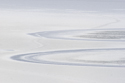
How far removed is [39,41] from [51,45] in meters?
1.17

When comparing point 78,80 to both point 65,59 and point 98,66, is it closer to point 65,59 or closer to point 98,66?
point 98,66

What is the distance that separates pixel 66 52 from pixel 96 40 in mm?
3453

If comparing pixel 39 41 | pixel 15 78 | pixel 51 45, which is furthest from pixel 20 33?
pixel 15 78

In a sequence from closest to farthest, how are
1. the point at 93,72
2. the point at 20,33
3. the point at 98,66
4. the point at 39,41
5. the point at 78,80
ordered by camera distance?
the point at 78,80 → the point at 93,72 → the point at 98,66 → the point at 39,41 → the point at 20,33

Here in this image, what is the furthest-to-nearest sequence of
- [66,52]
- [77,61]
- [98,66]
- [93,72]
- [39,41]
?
[39,41] → [66,52] → [77,61] → [98,66] → [93,72]

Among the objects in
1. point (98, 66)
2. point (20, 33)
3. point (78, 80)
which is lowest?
point (78, 80)

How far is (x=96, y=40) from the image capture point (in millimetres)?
16219

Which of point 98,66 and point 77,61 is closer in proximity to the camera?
point 98,66

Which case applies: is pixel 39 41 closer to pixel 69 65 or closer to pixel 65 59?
pixel 65 59

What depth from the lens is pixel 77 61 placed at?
11219mm

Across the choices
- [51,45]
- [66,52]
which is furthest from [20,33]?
[66,52]

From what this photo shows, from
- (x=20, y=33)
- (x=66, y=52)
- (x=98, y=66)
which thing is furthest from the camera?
(x=20, y=33)

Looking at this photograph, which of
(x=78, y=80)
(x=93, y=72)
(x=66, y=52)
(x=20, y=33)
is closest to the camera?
(x=78, y=80)

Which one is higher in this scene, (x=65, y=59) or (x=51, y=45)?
(x=51, y=45)
